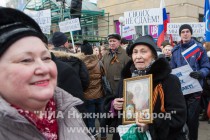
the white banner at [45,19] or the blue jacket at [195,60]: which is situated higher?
the white banner at [45,19]

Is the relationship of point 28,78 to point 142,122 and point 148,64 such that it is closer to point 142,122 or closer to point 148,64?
point 142,122

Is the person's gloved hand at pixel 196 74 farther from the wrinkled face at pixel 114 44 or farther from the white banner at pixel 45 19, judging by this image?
the white banner at pixel 45 19

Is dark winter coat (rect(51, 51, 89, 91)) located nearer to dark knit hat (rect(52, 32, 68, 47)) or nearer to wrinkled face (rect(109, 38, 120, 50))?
dark knit hat (rect(52, 32, 68, 47))

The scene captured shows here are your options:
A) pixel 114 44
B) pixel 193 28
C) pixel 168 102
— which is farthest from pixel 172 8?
pixel 168 102

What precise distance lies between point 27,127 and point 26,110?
0.27 feet

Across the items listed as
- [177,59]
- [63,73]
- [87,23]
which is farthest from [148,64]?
[87,23]

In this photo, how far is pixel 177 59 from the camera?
15.4ft

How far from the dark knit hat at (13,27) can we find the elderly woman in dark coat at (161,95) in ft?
4.88

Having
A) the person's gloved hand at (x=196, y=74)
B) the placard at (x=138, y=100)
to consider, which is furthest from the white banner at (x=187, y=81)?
the placard at (x=138, y=100)

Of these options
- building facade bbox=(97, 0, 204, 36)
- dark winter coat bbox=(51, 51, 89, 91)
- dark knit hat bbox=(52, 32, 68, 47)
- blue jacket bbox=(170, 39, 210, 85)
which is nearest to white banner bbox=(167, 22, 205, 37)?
blue jacket bbox=(170, 39, 210, 85)

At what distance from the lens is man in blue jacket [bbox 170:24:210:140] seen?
171 inches

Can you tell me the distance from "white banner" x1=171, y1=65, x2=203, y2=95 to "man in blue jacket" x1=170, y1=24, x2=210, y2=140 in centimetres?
7

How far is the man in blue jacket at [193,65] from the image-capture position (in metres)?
4.34

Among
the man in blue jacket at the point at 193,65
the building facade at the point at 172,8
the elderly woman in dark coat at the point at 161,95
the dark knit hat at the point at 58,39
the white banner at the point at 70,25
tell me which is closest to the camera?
the elderly woman in dark coat at the point at 161,95
